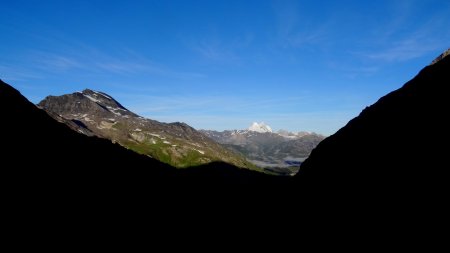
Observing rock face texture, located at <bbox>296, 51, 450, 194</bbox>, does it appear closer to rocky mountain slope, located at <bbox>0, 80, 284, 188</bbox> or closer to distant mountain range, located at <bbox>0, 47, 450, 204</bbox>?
distant mountain range, located at <bbox>0, 47, 450, 204</bbox>

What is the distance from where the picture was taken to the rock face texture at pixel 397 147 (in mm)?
43281

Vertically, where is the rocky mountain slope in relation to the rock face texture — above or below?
below

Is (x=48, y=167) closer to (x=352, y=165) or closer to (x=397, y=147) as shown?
(x=352, y=165)

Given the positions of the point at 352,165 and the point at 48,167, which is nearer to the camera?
the point at 352,165

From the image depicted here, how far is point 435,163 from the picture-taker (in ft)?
135

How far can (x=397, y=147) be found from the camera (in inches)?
2018

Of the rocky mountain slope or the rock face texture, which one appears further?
the rocky mountain slope

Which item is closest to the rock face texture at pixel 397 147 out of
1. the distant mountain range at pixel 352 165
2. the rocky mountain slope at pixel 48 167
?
the distant mountain range at pixel 352 165

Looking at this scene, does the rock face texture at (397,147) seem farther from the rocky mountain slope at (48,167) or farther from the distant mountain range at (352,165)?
the rocky mountain slope at (48,167)

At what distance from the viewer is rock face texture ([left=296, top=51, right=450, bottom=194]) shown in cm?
4328

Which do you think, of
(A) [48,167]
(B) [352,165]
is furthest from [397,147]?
(A) [48,167]

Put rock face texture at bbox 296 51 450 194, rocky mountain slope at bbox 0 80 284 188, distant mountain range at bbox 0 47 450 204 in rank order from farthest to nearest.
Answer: rocky mountain slope at bbox 0 80 284 188 → rock face texture at bbox 296 51 450 194 → distant mountain range at bbox 0 47 450 204

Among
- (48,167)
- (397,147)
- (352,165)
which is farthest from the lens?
(48,167)

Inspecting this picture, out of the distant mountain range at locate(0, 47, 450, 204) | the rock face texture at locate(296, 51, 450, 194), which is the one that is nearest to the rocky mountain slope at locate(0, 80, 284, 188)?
the distant mountain range at locate(0, 47, 450, 204)
